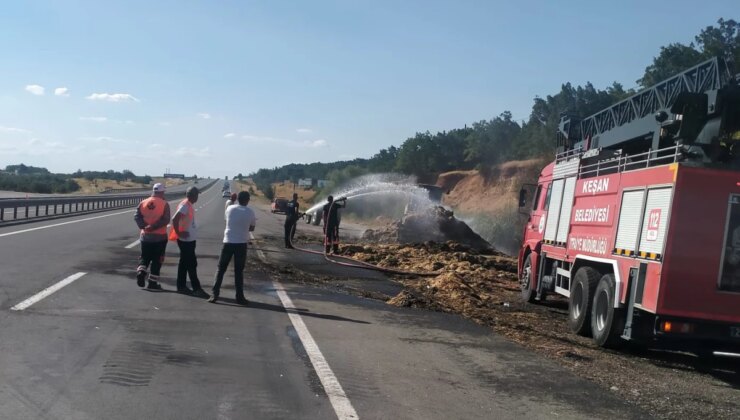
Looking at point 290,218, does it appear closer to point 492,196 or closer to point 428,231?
point 428,231

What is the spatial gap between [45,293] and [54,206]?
2676 centimetres

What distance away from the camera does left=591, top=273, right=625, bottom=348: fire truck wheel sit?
32.2 feet

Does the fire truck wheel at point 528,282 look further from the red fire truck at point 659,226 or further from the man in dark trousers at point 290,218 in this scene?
the man in dark trousers at point 290,218

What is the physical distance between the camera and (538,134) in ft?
238

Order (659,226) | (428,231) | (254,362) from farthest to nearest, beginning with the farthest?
(428,231) → (659,226) → (254,362)

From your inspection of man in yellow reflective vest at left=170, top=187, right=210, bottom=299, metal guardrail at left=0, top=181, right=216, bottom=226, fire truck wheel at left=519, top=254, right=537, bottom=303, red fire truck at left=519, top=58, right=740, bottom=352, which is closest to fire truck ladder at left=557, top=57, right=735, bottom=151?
red fire truck at left=519, top=58, right=740, bottom=352

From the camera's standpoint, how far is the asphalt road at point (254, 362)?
6.25 metres

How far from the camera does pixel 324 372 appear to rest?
7.53 meters

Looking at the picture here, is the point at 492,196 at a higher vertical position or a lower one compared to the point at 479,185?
lower

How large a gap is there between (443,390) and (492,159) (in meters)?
78.7

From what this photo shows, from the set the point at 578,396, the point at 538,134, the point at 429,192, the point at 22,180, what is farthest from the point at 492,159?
the point at 578,396

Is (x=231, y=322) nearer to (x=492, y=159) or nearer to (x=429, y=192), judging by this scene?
(x=429, y=192)

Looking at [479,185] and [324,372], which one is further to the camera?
[479,185]

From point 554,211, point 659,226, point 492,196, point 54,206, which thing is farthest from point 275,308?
point 492,196
